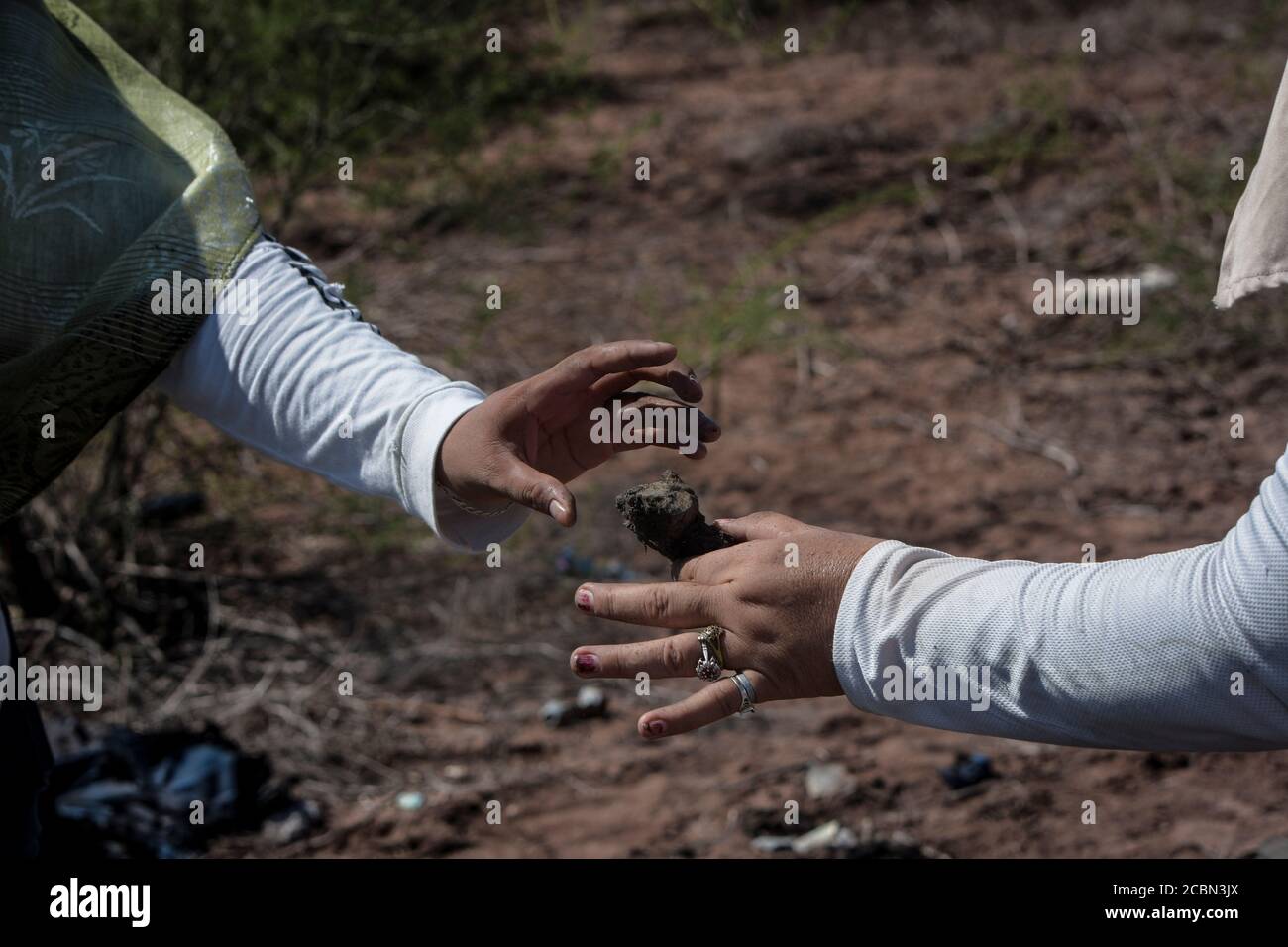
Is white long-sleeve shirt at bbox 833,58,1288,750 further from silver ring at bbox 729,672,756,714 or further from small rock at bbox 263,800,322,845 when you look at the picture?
small rock at bbox 263,800,322,845

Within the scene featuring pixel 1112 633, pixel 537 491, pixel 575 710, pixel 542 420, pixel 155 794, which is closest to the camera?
pixel 1112 633

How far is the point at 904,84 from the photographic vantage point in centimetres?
730

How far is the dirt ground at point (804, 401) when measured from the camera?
3092mm

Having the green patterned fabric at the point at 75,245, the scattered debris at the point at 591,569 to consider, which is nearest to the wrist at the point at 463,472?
the green patterned fabric at the point at 75,245

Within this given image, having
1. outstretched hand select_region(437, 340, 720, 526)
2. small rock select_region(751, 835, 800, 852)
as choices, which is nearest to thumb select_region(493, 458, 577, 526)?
outstretched hand select_region(437, 340, 720, 526)

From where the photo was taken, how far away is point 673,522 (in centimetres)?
169

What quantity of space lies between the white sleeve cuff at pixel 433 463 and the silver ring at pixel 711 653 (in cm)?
Result: 33

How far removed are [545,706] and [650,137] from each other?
4238 millimetres

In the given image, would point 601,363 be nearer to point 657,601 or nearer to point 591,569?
point 657,601

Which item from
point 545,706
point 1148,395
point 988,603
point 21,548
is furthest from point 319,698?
point 1148,395

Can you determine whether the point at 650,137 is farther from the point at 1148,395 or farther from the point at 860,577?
the point at 860,577

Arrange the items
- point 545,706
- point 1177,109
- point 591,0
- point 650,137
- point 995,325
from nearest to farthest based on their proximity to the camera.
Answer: point 545,706, point 995,325, point 1177,109, point 650,137, point 591,0

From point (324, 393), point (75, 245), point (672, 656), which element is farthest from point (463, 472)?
point (75, 245)

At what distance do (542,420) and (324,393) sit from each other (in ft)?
0.89
